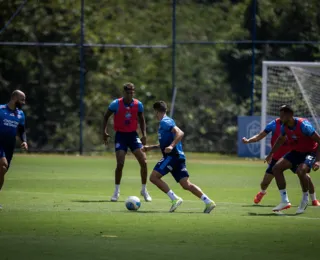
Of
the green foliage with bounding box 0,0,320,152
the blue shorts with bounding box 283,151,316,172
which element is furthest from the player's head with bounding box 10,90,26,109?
the green foliage with bounding box 0,0,320,152

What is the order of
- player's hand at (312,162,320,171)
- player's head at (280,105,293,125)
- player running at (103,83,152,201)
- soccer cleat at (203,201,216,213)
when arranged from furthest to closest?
player running at (103,83,152,201) → player's hand at (312,162,320,171) → player's head at (280,105,293,125) → soccer cleat at (203,201,216,213)

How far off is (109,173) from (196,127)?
43.2 feet

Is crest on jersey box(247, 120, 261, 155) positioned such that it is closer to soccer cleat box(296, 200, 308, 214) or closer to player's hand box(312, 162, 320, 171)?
player's hand box(312, 162, 320, 171)

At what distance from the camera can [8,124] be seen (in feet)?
57.6

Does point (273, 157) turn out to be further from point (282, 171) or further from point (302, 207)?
point (302, 207)

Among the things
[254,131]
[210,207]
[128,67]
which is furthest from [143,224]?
[128,67]

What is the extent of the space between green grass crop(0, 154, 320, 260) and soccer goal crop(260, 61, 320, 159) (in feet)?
32.8

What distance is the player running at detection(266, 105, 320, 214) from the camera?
16.9 metres

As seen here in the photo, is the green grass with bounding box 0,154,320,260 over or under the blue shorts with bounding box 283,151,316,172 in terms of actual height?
under

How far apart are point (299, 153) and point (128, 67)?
30.5 meters

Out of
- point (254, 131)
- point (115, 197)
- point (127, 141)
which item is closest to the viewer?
point (115, 197)

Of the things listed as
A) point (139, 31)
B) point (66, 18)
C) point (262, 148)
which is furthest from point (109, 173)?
point (139, 31)

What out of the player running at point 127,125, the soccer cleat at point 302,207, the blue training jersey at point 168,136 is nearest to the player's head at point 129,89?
the player running at point 127,125

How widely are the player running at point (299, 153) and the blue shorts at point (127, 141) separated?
365cm
